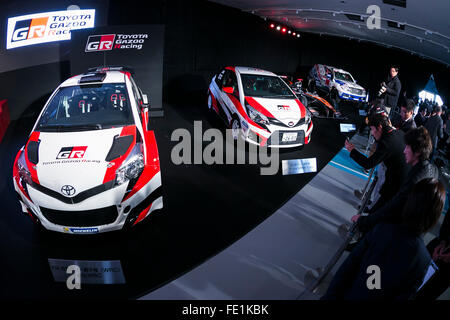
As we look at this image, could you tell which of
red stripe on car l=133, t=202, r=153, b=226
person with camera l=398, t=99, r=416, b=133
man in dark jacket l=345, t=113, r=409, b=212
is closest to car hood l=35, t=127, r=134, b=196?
red stripe on car l=133, t=202, r=153, b=226

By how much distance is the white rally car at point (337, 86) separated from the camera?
38.1 ft

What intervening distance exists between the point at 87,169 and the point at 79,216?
504mm

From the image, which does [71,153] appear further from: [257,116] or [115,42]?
[115,42]

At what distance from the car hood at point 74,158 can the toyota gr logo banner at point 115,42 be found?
4002mm

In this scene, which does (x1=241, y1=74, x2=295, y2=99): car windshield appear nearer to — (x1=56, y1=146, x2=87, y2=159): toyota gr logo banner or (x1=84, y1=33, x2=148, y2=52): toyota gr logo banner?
(x1=84, y1=33, x2=148, y2=52): toyota gr logo banner

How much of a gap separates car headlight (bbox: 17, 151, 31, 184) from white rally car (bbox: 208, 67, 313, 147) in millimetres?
3608

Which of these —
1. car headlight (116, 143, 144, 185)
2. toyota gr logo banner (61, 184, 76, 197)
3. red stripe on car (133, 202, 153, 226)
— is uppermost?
car headlight (116, 143, 144, 185)

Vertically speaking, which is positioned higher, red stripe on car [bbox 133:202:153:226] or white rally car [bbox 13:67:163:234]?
white rally car [bbox 13:67:163:234]

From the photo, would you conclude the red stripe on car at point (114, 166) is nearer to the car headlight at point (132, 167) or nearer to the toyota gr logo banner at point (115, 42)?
the car headlight at point (132, 167)

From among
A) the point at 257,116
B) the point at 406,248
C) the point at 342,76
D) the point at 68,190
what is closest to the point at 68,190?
the point at 68,190

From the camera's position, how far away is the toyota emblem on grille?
9.61ft

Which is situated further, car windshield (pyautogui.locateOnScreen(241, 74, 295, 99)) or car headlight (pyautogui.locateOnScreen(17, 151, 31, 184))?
car windshield (pyautogui.locateOnScreen(241, 74, 295, 99))

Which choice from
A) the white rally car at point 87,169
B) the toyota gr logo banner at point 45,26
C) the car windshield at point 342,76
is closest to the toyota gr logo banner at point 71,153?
the white rally car at point 87,169
